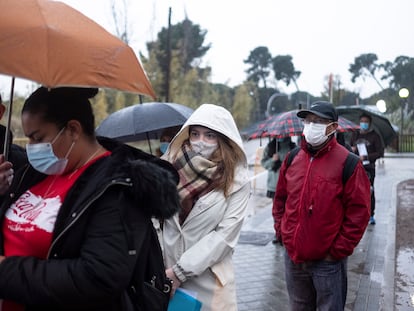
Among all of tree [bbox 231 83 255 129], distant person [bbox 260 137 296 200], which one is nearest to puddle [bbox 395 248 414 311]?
distant person [bbox 260 137 296 200]

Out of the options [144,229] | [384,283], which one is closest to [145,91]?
[144,229]

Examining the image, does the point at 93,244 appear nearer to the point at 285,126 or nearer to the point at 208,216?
the point at 208,216

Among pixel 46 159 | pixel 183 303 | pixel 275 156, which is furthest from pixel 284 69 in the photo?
pixel 46 159

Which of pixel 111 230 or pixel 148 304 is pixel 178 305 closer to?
pixel 148 304

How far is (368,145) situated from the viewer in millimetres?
8125

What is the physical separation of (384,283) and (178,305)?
4.13m

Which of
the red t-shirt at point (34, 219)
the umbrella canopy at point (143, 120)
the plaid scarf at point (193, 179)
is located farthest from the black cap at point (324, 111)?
the red t-shirt at point (34, 219)

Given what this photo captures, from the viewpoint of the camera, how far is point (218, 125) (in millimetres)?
2906

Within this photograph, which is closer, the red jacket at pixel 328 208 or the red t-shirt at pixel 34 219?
the red t-shirt at pixel 34 219

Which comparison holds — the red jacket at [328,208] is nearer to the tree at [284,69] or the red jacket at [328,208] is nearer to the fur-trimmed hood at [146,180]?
the fur-trimmed hood at [146,180]

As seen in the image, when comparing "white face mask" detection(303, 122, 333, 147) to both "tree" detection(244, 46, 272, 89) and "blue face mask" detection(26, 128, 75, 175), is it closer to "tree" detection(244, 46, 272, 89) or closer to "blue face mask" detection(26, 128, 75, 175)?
"blue face mask" detection(26, 128, 75, 175)

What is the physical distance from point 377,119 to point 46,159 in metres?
7.35

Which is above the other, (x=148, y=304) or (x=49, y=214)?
(x=49, y=214)

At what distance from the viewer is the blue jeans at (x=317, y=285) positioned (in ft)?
10.6
